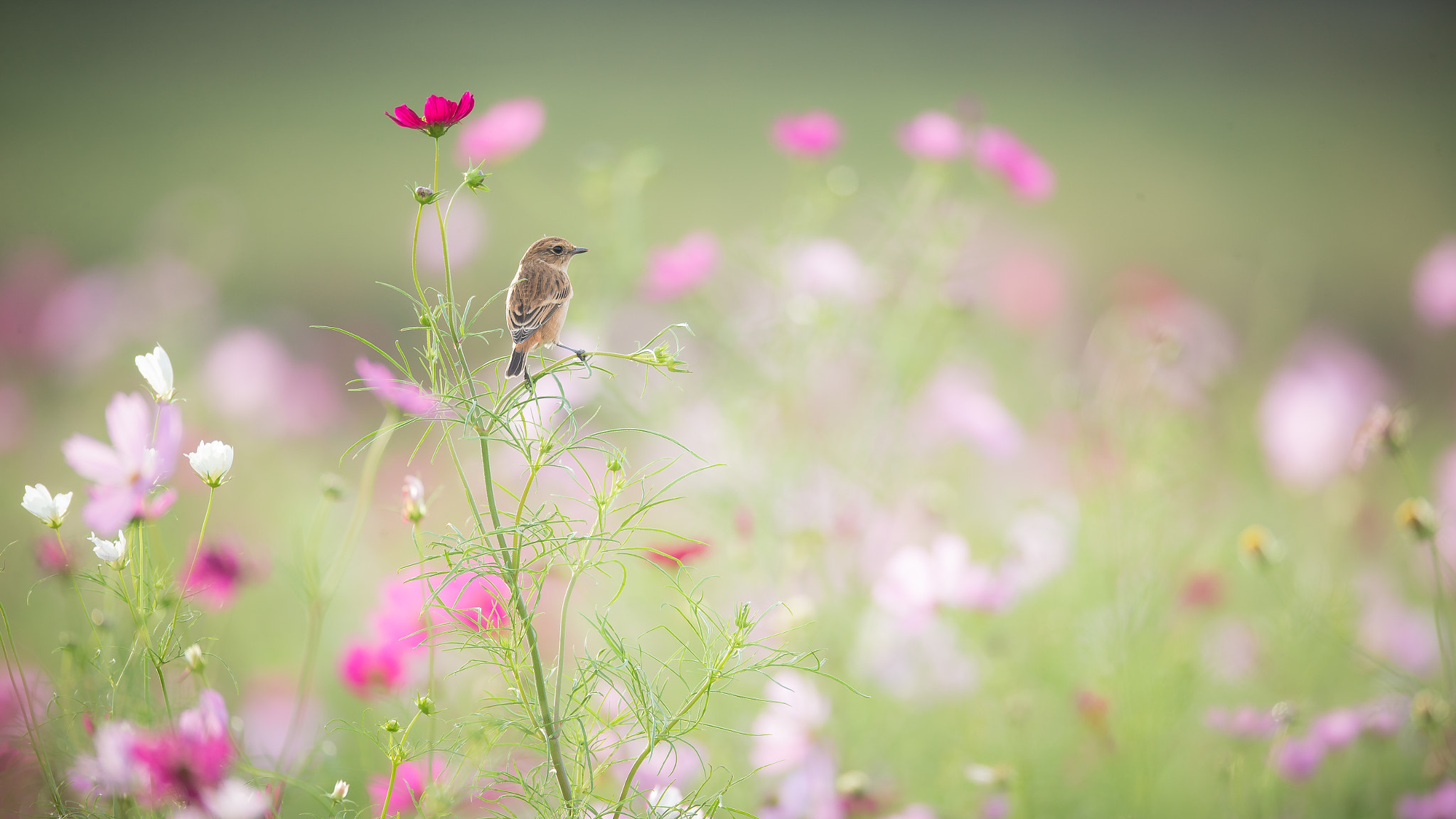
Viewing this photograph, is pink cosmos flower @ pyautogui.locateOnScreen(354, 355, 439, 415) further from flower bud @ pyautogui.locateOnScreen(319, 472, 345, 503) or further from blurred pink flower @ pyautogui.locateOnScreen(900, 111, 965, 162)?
blurred pink flower @ pyautogui.locateOnScreen(900, 111, 965, 162)

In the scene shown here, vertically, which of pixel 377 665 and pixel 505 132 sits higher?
pixel 505 132

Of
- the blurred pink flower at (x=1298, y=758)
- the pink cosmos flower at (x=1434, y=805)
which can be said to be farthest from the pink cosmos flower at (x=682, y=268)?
the pink cosmos flower at (x=1434, y=805)

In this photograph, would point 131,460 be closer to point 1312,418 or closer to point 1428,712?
point 1428,712

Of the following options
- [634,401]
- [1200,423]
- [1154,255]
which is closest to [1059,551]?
[1200,423]

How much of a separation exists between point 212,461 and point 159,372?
4 cm

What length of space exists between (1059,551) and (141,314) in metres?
1.18

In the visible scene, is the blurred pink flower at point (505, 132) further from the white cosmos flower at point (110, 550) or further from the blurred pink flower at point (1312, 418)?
the blurred pink flower at point (1312, 418)

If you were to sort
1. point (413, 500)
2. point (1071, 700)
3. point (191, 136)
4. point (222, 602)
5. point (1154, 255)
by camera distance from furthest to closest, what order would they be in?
point (1154, 255) < point (191, 136) < point (1071, 700) < point (222, 602) < point (413, 500)

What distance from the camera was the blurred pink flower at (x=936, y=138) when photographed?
739mm

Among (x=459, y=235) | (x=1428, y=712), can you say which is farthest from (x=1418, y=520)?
(x=459, y=235)

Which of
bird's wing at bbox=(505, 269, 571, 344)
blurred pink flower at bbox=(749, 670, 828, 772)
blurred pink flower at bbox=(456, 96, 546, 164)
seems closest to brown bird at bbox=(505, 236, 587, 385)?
bird's wing at bbox=(505, 269, 571, 344)

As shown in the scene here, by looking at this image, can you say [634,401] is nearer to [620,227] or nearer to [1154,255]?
[620,227]

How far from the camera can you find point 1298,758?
0.60 meters

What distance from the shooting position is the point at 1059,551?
825mm
